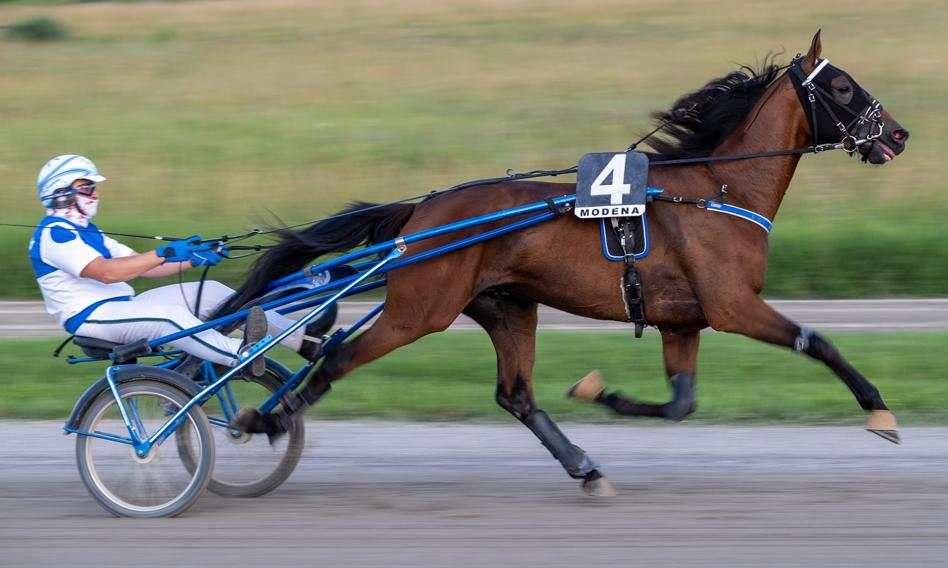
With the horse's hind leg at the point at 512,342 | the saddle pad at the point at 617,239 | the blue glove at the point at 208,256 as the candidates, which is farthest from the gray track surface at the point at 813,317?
the blue glove at the point at 208,256

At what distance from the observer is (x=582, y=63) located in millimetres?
21484

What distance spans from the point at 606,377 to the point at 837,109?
8.91 ft

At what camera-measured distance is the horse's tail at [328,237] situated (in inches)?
211

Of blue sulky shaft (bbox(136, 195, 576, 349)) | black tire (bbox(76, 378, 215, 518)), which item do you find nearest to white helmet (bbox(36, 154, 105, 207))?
blue sulky shaft (bbox(136, 195, 576, 349))

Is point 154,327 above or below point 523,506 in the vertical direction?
above

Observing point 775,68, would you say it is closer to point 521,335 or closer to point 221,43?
point 521,335

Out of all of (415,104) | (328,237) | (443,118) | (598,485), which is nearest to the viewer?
(598,485)

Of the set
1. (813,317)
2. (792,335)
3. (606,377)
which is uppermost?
(792,335)

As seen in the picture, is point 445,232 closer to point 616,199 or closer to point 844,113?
point 616,199

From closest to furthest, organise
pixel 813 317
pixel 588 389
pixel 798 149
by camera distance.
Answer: pixel 798 149, pixel 588 389, pixel 813 317

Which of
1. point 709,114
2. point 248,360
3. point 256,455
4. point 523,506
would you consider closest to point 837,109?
point 709,114

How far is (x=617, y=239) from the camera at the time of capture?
16.3 ft

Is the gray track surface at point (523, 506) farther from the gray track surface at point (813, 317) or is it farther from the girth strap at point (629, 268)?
the gray track surface at point (813, 317)

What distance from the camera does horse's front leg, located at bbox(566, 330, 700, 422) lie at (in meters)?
5.10
